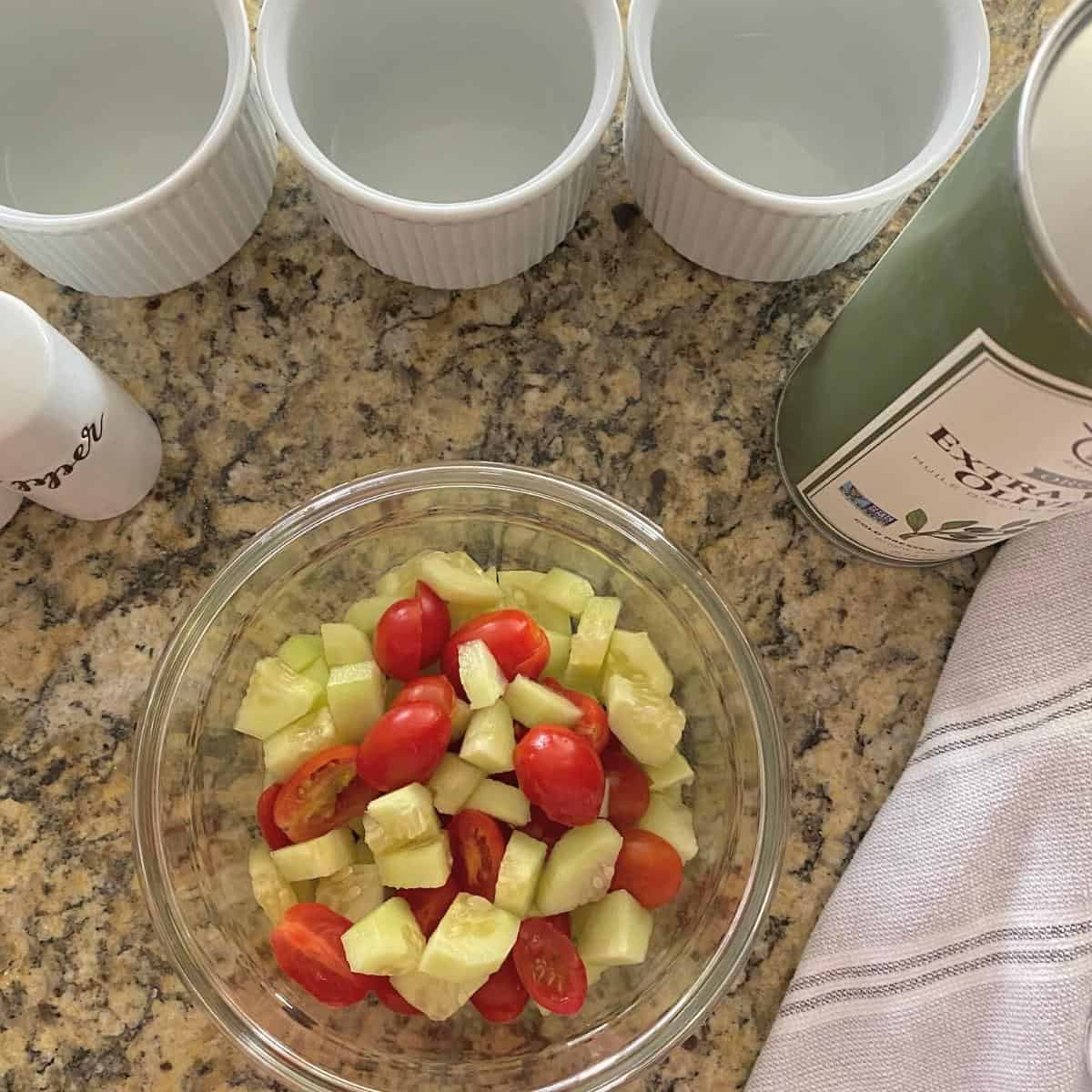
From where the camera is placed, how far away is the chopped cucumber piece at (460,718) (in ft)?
2.54

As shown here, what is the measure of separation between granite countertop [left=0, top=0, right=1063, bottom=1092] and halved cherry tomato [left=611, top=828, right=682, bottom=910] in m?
0.15

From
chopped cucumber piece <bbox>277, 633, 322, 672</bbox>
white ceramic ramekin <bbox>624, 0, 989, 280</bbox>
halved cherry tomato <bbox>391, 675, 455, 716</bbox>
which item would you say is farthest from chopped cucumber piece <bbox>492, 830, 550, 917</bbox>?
white ceramic ramekin <bbox>624, 0, 989, 280</bbox>

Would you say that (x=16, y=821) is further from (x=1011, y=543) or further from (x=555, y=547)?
(x=1011, y=543)

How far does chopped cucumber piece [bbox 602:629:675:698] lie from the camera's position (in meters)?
0.81

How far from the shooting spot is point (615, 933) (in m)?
0.75

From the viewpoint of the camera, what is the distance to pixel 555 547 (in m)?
0.88

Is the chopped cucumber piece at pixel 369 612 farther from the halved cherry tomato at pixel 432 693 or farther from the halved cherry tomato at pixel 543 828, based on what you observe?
the halved cherry tomato at pixel 543 828

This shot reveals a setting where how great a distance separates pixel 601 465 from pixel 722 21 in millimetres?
364

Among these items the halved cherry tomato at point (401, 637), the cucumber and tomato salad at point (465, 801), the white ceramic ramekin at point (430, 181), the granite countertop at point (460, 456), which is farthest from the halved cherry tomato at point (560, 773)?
the white ceramic ramekin at point (430, 181)

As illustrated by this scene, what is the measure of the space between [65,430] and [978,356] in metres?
0.57

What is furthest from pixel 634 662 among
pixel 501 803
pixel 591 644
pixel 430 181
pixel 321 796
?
pixel 430 181

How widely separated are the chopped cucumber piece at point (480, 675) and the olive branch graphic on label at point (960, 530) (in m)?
0.30

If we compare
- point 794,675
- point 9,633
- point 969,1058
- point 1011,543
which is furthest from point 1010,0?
point 9,633

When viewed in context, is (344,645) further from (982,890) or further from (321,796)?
(982,890)
